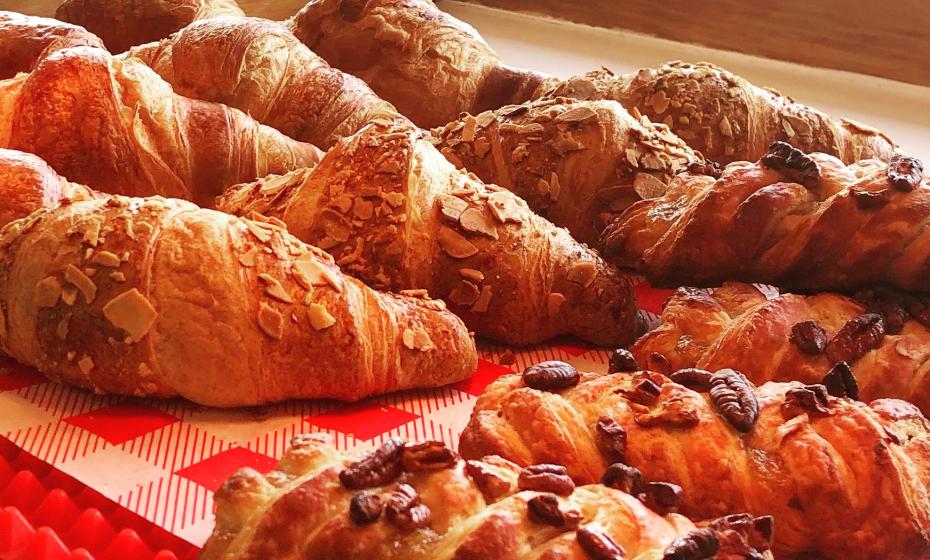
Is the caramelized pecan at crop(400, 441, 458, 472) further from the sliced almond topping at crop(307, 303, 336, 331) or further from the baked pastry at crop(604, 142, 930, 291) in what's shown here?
the baked pastry at crop(604, 142, 930, 291)

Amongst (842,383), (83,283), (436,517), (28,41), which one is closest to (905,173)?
(842,383)

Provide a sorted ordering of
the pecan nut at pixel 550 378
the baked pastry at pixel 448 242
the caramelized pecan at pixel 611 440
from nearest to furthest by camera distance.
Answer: the caramelized pecan at pixel 611 440 → the pecan nut at pixel 550 378 → the baked pastry at pixel 448 242

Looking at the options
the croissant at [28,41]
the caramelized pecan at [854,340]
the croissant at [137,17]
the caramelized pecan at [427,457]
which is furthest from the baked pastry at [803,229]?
the croissant at [137,17]

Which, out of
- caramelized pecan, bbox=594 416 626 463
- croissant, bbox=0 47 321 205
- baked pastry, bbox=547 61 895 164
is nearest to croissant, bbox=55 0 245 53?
croissant, bbox=0 47 321 205

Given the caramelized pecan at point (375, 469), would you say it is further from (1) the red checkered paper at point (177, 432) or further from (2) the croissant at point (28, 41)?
(2) the croissant at point (28, 41)

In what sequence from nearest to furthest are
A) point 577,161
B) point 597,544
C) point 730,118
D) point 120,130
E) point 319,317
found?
1. point 597,544
2. point 319,317
3. point 120,130
4. point 577,161
5. point 730,118

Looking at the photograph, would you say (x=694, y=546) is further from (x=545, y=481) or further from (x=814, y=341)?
(x=814, y=341)
